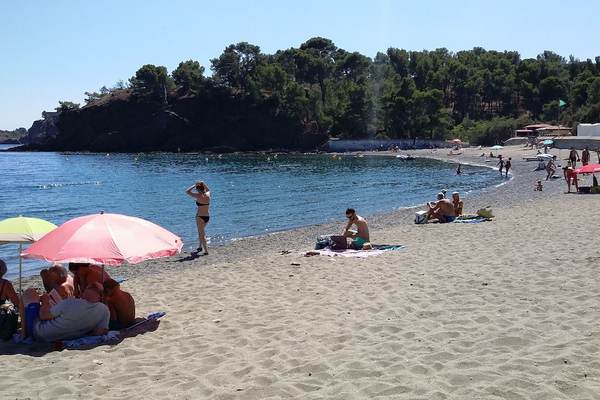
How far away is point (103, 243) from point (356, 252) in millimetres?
7083

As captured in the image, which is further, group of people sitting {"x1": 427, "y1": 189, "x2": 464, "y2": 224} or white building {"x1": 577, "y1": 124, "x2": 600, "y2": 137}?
white building {"x1": 577, "y1": 124, "x2": 600, "y2": 137}

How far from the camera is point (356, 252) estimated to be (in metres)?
13.0

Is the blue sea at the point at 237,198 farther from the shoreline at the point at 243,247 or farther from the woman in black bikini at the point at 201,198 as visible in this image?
the woman in black bikini at the point at 201,198

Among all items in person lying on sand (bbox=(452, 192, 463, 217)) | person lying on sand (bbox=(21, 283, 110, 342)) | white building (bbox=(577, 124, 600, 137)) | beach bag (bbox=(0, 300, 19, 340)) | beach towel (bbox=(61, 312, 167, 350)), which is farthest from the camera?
white building (bbox=(577, 124, 600, 137))

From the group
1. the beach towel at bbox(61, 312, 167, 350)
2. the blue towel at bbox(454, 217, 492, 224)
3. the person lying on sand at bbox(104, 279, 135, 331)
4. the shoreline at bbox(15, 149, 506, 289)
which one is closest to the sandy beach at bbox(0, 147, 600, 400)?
the beach towel at bbox(61, 312, 167, 350)

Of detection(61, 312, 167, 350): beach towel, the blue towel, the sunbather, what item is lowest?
the blue towel

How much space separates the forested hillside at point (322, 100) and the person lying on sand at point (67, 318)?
313ft

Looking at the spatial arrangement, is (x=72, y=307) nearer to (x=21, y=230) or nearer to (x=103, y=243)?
(x=103, y=243)

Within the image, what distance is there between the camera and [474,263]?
10.9 m

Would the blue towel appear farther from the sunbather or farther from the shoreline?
the sunbather

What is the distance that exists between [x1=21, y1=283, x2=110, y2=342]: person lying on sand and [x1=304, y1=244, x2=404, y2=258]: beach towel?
636 centimetres

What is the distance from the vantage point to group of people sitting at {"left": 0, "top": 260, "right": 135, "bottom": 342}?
720 centimetres

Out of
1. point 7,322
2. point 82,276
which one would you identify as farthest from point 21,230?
point 7,322

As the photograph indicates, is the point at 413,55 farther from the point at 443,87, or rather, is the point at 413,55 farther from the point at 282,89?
the point at 282,89
